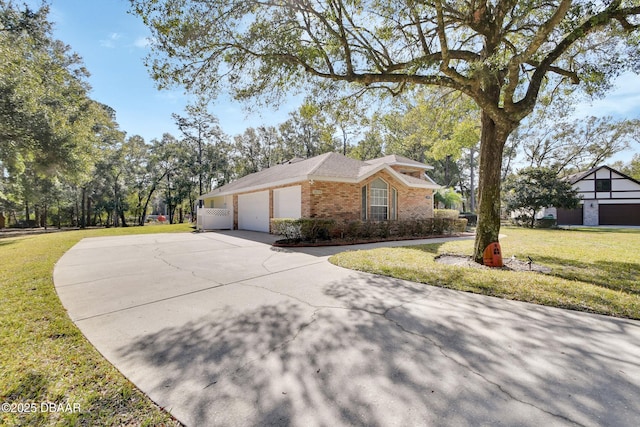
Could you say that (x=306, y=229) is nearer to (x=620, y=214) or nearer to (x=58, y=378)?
(x=58, y=378)

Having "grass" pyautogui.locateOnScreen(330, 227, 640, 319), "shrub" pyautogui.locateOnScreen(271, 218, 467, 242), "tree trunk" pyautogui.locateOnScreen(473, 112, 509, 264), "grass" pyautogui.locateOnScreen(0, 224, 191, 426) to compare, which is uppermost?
"tree trunk" pyautogui.locateOnScreen(473, 112, 509, 264)

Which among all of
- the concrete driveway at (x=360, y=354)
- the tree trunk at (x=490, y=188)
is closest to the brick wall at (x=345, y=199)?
the tree trunk at (x=490, y=188)

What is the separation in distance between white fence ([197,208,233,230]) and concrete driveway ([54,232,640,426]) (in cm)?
1419

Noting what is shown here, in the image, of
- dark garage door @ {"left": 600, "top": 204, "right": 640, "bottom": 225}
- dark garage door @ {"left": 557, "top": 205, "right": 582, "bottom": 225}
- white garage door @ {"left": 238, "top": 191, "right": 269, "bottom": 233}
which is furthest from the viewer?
dark garage door @ {"left": 557, "top": 205, "right": 582, "bottom": 225}

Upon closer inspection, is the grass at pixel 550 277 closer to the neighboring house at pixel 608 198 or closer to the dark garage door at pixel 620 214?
the neighboring house at pixel 608 198

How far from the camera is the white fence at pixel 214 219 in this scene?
1892cm

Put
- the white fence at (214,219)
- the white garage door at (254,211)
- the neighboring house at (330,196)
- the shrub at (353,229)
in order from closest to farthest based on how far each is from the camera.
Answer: the shrub at (353,229) < the neighboring house at (330,196) < the white garage door at (254,211) < the white fence at (214,219)

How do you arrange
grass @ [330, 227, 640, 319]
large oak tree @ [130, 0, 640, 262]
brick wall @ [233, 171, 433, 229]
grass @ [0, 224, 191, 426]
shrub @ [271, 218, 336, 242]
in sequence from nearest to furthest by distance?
grass @ [0, 224, 191, 426] < grass @ [330, 227, 640, 319] < large oak tree @ [130, 0, 640, 262] < shrub @ [271, 218, 336, 242] < brick wall @ [233, 171, 433, 229]

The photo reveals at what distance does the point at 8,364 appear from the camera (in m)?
2.57

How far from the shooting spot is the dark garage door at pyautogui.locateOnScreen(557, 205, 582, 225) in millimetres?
27359

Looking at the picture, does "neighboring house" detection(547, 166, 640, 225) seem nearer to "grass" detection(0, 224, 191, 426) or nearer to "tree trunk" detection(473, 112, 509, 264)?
"tree trunk" detection(473, 112, 509, 264)

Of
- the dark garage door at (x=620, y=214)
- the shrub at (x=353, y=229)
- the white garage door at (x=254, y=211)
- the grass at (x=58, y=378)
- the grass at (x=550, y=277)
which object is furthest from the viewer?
the dark garage door at (x=620, y=214)

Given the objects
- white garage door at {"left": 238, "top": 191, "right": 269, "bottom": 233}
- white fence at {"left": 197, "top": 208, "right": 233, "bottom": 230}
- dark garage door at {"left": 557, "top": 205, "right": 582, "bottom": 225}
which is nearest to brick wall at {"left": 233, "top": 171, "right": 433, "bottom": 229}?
white garage door at {"left": 238, "top": 191, "right": 269, "bottom": 233}

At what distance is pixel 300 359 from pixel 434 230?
1363 cm
